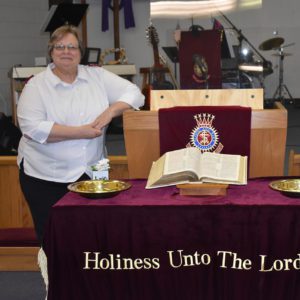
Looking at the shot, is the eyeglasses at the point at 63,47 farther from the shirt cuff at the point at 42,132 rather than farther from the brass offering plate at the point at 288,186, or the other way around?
the brass offering plate at the point at 288,186

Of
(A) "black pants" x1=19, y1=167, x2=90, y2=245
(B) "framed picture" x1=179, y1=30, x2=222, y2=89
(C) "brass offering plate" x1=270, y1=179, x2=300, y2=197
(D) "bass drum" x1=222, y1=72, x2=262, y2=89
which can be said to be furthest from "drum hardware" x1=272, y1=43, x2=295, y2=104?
(C) "brass offering plate" x1=270, y1=179, x2=300, y2=197

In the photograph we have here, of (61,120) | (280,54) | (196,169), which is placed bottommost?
(196,169)

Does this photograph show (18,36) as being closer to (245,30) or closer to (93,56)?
(93,56)

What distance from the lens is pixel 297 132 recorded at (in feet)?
26.8

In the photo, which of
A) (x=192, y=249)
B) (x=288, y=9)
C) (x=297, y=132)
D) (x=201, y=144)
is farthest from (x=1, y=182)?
(x=288, y=9)

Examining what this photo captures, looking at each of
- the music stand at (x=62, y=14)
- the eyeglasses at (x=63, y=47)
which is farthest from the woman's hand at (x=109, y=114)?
the music stand at (x=62, y=14)

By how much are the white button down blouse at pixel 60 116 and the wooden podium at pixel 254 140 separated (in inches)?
11.3

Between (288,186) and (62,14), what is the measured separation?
14.9ft

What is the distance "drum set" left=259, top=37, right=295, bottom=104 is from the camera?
34.2 ft

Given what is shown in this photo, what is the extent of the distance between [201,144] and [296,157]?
86cm

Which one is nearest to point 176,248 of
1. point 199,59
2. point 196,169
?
point 196,169

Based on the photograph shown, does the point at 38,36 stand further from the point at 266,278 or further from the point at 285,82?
the point at 266,278

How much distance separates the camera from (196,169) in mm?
1926

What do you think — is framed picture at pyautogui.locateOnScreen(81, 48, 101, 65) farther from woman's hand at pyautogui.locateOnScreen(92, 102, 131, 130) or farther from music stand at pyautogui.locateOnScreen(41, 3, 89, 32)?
woman's hand at pyautogui.locateOnScreen(92, 102, 131, 130)
